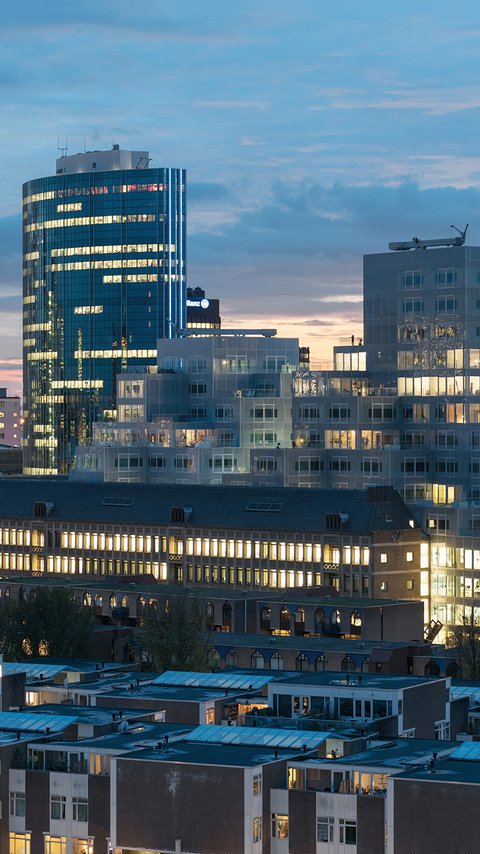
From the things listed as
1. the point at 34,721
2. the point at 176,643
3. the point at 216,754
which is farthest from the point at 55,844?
the point at 176,643

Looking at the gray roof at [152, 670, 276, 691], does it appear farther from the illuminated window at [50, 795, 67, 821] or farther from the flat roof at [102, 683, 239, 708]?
the illuminated window at [50, 795, 67, 821]

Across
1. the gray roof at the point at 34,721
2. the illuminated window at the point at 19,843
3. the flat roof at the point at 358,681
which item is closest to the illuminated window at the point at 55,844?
the illuminated window at the point at 19,843

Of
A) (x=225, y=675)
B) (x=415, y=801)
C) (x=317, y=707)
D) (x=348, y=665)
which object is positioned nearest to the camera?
(x=415, y=801)

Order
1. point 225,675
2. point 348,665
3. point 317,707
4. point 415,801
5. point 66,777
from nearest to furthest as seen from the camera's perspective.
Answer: point 415,801 < point 66,777 < point 317,707 < point 225,675 < point 348,665

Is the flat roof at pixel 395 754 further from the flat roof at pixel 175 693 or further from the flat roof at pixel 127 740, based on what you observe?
the flat roof at pixel 175 693

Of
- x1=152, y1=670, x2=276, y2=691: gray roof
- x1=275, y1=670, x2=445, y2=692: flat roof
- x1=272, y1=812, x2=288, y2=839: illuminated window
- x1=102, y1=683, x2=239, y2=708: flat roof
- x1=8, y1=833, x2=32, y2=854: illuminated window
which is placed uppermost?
x1=275, y1=670, x2=445, y2=692: flat roof

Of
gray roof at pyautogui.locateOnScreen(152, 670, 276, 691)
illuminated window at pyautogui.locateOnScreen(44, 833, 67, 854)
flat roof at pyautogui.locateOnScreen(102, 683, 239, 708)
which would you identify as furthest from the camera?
gray roof at pyautogui.locateOnScreen(152, 670, 276, 691)

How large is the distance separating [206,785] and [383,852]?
10.1 meters

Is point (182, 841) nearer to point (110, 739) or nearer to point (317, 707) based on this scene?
point (110, 739)

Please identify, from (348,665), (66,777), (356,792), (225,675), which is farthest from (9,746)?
(348,665)

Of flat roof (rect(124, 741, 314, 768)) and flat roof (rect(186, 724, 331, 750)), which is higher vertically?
flat roof (rect(186, 724, 331, 750))

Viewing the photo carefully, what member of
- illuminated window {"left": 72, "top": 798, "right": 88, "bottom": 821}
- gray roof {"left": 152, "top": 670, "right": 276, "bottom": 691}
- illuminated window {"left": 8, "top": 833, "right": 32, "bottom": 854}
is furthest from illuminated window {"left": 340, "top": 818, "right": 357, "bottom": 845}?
gray roof {"left": 152, "top": 670, "right": 276, "bottom": 691}

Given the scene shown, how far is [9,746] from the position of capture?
12538 cm

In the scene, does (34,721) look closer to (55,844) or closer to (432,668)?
(55,844)
